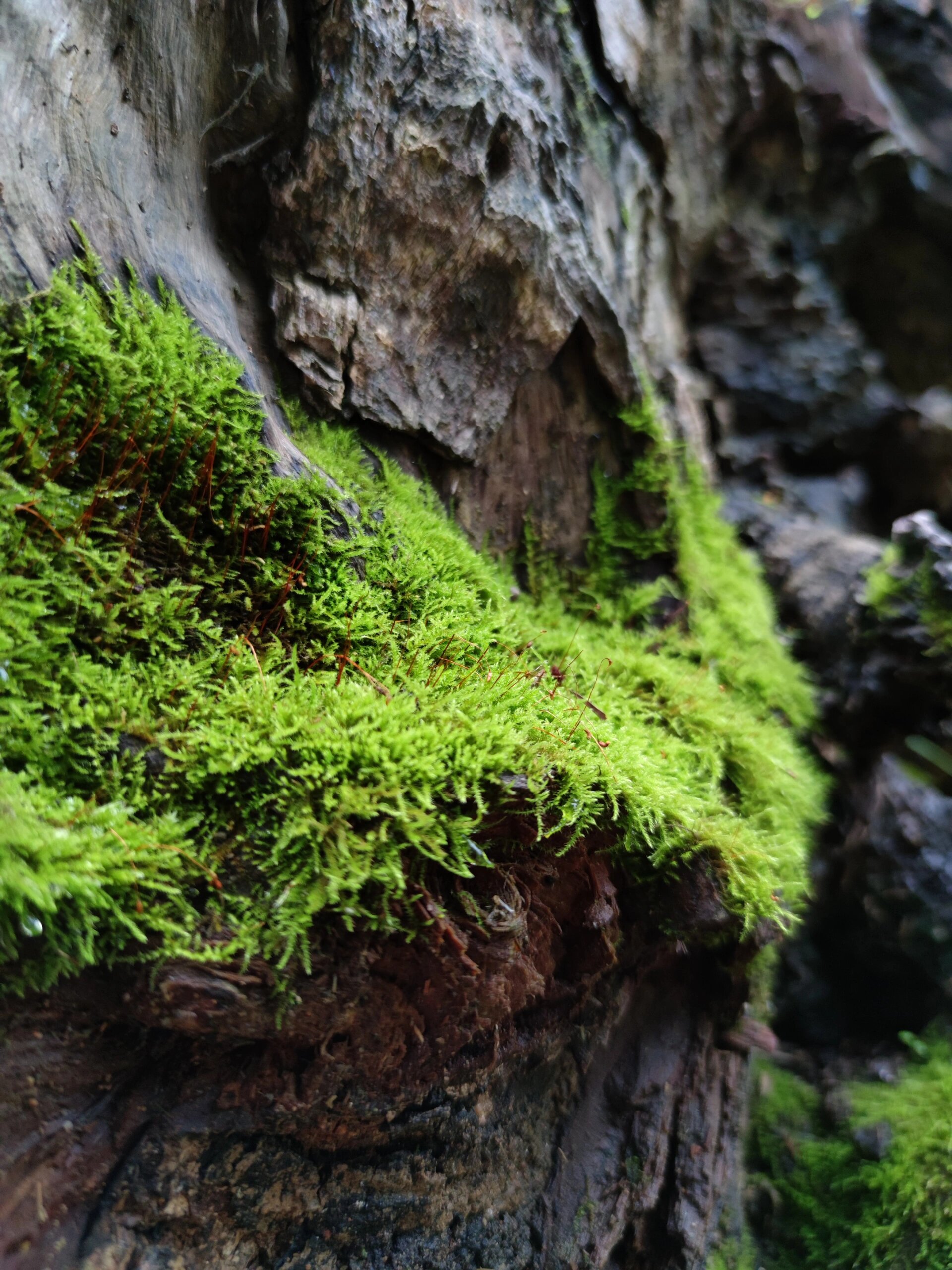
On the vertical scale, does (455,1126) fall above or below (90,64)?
below

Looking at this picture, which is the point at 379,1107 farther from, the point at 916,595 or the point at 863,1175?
the point at 916,595

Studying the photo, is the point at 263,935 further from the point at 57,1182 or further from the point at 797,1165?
the point at 797,1165

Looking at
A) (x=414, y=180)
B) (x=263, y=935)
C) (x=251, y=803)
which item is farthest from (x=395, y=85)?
(x=263, y=935)

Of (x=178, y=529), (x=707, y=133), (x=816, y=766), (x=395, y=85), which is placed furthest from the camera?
(x=707, y=133)

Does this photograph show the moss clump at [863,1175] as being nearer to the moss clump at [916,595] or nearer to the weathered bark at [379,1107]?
the weathered bark at [379,1107]

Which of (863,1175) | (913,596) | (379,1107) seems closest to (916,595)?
(913,596)

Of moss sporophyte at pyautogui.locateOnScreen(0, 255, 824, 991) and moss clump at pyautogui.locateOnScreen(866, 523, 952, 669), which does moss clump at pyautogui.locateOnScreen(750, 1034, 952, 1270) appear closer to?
moss sporophyte at pyautogui.locateOnScreen(0, 255, 824, 991)
